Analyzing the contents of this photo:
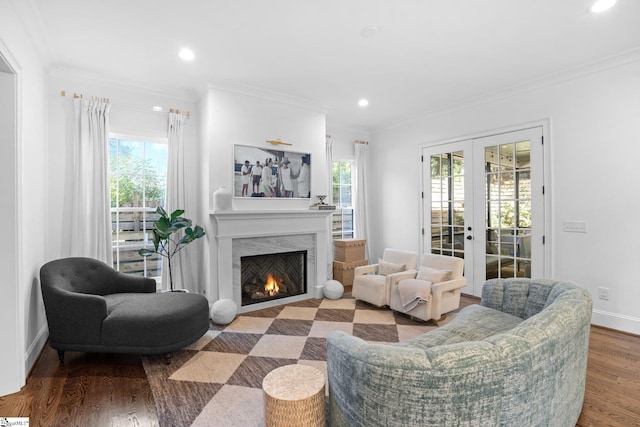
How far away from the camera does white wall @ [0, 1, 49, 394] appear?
7.46 ft

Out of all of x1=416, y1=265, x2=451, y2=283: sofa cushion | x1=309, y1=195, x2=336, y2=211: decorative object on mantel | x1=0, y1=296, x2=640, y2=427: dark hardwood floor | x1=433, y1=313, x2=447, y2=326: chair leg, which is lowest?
x1=0, y1=296, x2=640, y2=427: dark hardwood floor

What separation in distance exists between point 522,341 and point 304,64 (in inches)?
122

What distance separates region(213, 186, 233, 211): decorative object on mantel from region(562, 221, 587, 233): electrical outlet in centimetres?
389

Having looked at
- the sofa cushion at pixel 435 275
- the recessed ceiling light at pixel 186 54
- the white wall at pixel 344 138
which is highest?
the recessed ceiling light at pixel 186 54

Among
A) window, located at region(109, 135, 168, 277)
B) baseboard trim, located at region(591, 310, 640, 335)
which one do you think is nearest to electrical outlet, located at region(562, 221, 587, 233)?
baseboard trim, located at region(591, 310, 640, 335)

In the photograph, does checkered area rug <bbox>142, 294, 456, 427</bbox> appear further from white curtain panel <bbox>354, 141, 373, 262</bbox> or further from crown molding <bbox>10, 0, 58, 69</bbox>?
crown molding <bbox>10, 0, 58, 69</bbox>

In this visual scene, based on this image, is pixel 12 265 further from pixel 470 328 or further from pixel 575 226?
pixel 575 226

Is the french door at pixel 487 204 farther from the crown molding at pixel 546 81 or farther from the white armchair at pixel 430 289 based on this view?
the white armchair at pixel 430 289

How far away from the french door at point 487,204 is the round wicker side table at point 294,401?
3.48m

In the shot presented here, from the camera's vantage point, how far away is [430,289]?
3523 mm

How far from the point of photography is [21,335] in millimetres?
2324

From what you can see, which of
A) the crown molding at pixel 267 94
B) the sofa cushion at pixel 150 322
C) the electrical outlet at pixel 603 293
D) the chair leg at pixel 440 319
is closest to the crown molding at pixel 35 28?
the crown molding at pixel 267 94

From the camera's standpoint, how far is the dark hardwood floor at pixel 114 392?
6.53 ft

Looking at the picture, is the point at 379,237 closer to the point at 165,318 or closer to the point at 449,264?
the point at 449,264
